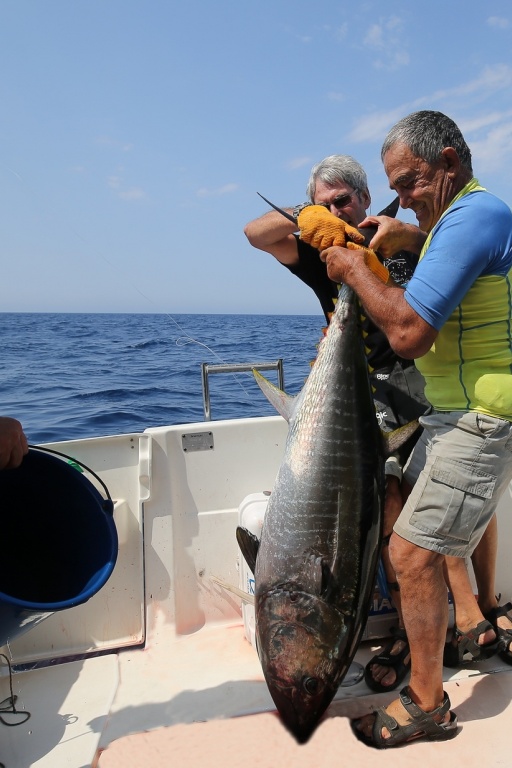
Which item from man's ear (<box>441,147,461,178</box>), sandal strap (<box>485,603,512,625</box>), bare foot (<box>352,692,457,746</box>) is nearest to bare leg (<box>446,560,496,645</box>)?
sandal strap (<box>485,603,512,625</box>)

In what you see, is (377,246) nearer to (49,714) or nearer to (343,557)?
(343,557)

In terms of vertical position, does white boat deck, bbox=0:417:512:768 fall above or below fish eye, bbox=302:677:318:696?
below

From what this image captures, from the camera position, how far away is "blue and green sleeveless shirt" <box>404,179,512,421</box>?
191cm

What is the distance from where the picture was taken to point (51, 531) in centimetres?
238

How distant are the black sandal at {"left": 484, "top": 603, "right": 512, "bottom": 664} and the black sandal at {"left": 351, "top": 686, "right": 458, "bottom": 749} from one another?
61 cm

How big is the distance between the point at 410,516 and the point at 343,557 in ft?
1.39

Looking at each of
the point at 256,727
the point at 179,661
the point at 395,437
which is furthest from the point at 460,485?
the point at 179,661

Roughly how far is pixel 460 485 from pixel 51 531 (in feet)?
5.16

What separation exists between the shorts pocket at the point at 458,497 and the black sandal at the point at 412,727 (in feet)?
2.12

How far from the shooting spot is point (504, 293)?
6.84 feet

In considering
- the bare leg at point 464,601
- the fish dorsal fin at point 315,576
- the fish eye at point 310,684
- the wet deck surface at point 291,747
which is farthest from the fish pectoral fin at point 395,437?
the wet deck surface at point 291,747

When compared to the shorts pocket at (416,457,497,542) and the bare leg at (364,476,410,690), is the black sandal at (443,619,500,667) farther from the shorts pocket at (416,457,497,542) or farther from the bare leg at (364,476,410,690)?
the shorts pocket at (416,457,497,542)

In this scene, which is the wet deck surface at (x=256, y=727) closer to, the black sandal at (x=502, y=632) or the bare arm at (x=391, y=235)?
the black sandal at (x=502, y=632)

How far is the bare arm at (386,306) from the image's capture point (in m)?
1.92
